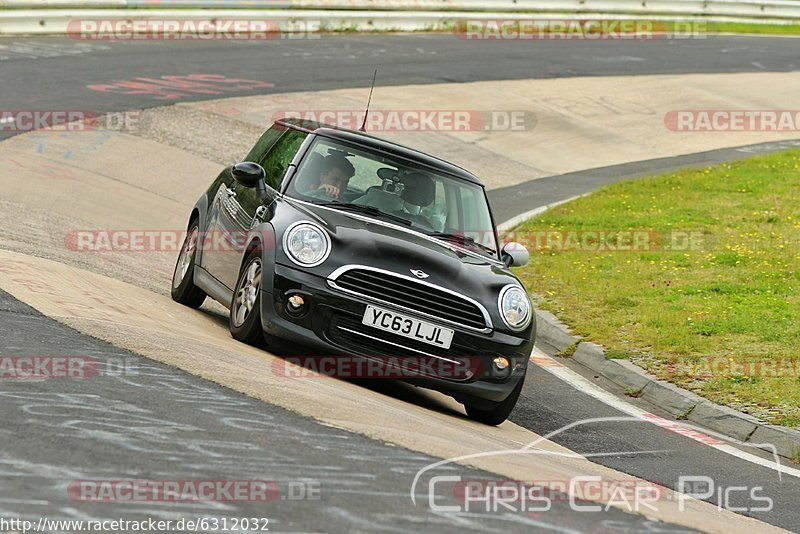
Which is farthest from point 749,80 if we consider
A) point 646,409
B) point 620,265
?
point 646,409

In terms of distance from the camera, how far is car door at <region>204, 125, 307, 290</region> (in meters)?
8.83

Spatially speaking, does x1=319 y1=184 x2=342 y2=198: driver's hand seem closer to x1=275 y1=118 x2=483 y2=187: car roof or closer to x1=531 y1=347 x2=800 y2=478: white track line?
x1=275 y1=118 x2=483 y2=187: car roof

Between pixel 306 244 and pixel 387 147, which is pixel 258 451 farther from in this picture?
pixel 387 147

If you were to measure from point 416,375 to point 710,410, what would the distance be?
2.63 metres

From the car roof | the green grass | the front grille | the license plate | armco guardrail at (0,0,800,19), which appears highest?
the car roof

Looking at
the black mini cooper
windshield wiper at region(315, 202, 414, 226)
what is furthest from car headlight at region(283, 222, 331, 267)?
windshield wiper at region(315, 202, 414, 226)

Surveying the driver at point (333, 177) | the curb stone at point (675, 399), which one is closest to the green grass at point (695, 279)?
the curb stone at point (675, 399)

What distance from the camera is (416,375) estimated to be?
7.75 m

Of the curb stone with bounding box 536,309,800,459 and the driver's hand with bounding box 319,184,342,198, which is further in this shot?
the driver's hand with bounding box 319,184,342,198

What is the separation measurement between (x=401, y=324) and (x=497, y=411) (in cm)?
98

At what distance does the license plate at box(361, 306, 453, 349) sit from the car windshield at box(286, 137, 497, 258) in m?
1.11

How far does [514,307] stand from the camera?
26.2 feet

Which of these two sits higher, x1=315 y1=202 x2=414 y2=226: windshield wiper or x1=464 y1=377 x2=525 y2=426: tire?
x1=315 y1=202 x2=414 y2=226: windshield wiper

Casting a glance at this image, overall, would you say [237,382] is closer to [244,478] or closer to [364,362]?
[364,362]
